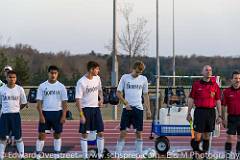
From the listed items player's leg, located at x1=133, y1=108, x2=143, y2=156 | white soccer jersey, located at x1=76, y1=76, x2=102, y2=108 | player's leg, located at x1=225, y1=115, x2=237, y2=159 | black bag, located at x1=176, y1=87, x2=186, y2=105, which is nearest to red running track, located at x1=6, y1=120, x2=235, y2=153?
black bag, located at x1=176, y1=87, x2=186, y2=105

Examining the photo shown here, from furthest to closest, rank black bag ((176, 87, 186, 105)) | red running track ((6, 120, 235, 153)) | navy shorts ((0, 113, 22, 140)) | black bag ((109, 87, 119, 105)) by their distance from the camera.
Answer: black bag ((109, 87, 119, 105)) < red running track ((6, 120, 235, 153)) < black bag ((176, 87, 186, 105)) < navy shorts ((0, 113, 22, 140))

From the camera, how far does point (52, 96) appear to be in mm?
12852

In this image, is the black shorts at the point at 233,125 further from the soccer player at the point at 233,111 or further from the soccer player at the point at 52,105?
the soccer player at the point at 52,105

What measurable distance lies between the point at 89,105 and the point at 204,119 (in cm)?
247

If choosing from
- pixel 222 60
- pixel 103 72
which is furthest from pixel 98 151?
pixel 222 60

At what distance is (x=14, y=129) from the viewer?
1280cm

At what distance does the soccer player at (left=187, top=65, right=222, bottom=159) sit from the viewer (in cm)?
1287

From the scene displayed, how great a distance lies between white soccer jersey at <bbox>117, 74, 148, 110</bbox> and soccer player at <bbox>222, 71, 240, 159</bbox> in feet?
5.92

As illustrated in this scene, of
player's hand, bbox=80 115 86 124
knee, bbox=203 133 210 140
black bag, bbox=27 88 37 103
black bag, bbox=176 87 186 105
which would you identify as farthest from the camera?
black bag, bbox=27 88 37 103

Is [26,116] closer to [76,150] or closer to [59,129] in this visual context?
[76,150]

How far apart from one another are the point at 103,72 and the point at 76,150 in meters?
36.1

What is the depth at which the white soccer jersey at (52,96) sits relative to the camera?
1285 cm

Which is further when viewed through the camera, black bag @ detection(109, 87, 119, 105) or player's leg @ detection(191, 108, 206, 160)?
black bag @ detection(109, 87, 119, 105)

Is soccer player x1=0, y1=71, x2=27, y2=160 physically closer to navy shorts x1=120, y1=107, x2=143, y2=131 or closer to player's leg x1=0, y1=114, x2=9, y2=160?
player's leg x1=0, y1=114, x2=9, y2=160
